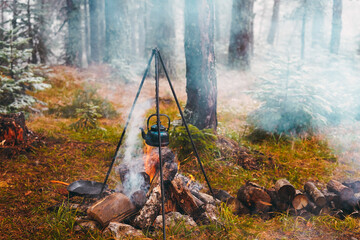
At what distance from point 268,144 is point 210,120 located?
137cm

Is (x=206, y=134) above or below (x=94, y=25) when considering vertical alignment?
below

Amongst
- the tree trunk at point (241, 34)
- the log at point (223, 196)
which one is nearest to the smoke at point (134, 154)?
the log at point (223, 196)

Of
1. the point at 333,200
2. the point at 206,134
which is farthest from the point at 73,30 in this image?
the point at 333,200

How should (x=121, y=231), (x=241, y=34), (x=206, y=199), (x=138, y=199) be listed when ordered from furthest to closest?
(x=241, y=34) → (x=206, y=199) → (x=138, y=199) → (x=121, y=231)

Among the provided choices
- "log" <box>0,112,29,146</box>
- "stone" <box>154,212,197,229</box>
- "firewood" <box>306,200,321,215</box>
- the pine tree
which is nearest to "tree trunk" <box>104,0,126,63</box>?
the pine tree

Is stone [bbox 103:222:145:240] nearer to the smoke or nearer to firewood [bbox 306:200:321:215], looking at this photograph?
the smoke

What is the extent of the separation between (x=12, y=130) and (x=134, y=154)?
83.9 inches

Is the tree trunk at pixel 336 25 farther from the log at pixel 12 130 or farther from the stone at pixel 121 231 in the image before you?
the stone at pixel 121 231

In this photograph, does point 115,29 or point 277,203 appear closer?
point 277,203

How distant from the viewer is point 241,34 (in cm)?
1095

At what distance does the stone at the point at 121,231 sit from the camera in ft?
8.88

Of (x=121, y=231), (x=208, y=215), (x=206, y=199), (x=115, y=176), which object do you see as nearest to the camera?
(x=121, y=231)

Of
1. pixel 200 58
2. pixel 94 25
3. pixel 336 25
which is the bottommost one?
pixel 200 58

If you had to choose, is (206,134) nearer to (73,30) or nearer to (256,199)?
(256,199)
